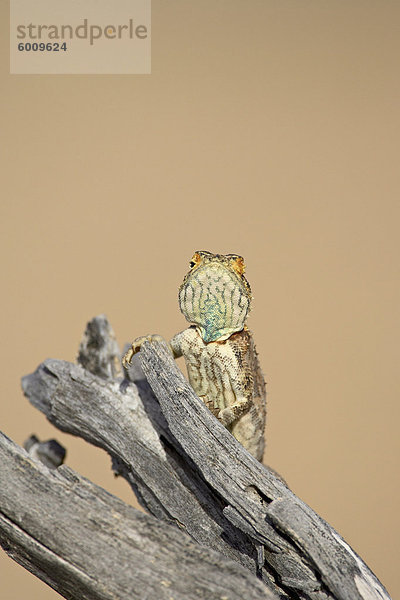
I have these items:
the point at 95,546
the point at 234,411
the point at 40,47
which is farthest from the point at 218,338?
the point at 40,47

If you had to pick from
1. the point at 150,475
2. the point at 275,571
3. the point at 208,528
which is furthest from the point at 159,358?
the point at 275,571

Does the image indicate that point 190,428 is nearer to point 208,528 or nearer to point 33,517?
point 208,528

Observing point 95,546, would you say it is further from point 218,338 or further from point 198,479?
point 218,338

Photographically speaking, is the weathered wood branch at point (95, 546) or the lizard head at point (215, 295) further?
the lizard head at point (215, 295)

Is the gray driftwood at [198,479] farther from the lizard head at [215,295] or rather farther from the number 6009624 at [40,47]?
the number 6009624 at [40,47]

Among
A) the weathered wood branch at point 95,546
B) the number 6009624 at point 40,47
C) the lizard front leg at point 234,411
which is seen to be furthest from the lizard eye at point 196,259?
the number 6009624 at point 40,47

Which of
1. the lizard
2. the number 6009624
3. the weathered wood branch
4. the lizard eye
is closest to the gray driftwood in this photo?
the weathered wood branch

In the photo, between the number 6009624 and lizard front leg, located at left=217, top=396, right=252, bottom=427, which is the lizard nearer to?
lizard front leg, located at left=217, top=396, right=252, bottom=427
